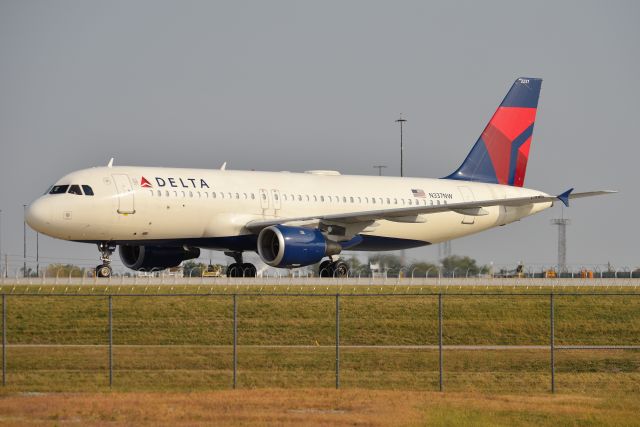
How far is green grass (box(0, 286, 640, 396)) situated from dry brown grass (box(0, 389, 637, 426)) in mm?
1807

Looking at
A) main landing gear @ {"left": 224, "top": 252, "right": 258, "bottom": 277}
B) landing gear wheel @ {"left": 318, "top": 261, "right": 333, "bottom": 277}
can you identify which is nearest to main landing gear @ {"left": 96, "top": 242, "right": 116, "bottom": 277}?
main landing gear @ {"left": 224, "top": 252, "right": 258, "bottom": 277}

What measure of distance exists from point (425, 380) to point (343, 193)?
24012 millimetres

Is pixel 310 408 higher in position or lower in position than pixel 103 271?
lower

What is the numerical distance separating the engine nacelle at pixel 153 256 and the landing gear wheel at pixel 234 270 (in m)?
1.81

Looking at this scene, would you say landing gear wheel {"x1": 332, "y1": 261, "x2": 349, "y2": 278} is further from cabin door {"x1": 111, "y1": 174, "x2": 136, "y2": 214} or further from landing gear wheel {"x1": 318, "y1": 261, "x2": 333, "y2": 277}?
cabin door {"x1": 111, "y1": 174, "x2": 136, "y2": 214}

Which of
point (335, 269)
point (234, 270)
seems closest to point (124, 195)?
point (234, 270)

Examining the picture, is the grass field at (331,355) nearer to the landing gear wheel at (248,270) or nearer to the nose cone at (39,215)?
the nose cone at (39,215)

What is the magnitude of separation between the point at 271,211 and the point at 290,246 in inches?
150

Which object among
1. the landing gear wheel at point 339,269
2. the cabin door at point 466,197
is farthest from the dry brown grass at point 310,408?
the cabin door at point 466,197

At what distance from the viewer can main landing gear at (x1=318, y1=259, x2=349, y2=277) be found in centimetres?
5169

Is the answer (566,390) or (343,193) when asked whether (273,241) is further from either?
(566,390)

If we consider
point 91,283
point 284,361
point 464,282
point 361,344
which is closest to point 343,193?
point 464,282

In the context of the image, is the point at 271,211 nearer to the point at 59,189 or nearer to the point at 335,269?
the point at 335,269

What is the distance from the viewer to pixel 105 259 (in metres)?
47.2
